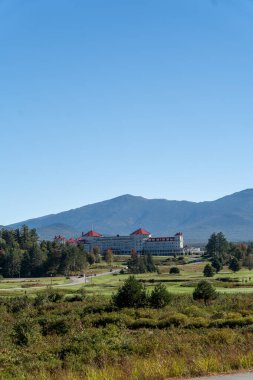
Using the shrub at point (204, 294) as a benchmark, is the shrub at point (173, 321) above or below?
below

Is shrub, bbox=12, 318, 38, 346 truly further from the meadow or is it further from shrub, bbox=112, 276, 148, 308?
shrub, bbox=112, 276, 148, 308

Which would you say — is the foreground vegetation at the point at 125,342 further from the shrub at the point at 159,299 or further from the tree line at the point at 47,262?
the tree line at the point at 47,262

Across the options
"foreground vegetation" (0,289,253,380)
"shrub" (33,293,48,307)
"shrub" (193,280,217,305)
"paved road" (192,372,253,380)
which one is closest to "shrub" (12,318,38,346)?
"foreground vegetation" (0,289,253,380)

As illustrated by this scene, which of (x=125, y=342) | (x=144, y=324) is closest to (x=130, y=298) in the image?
(x=144, y=324)

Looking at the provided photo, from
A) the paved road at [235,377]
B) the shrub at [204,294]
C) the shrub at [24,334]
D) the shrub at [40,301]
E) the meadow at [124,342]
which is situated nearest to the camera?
the paved road at [235,377]

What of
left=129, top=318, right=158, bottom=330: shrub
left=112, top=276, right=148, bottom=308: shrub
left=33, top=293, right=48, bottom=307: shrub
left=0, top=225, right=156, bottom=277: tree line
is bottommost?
left=129, top=318, right=158, bottom=330: shrub

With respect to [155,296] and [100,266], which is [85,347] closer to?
[155,296]

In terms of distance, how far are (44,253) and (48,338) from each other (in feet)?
374

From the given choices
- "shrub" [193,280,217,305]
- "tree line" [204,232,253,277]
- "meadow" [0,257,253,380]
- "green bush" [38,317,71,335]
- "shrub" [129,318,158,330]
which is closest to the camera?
"meadow" [0,257,253,380]

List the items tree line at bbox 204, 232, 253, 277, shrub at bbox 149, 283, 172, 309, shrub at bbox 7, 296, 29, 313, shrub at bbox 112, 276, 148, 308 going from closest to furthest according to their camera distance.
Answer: shrub at bbox 149, 283, 172, 309 < shrub at bbox 112, 276, 148, 308 < shrub at bbox 7, 296, 29, 313 < tree line at bbox 204, 232, 253, 277

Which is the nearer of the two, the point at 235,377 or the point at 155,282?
the point at 235,377

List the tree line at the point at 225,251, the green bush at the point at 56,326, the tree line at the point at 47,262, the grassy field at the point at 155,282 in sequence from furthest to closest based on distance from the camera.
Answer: the tree line at the point at 225,251
the tree line at the point at 47,262
the grassy field at the point at 155,282
the green bush at the point at 56,326

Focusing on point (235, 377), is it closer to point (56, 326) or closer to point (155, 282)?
point (56, 326)

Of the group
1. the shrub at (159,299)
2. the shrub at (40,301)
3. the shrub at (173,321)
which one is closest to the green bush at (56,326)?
the shrub at (173,321)
